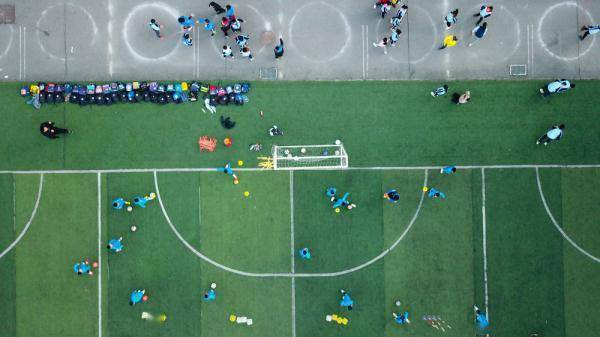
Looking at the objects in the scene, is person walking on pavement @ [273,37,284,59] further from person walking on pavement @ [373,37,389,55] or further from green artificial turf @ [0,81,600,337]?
person walking on pavement @ [373,37,389,55]

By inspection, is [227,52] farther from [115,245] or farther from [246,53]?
[115,245]

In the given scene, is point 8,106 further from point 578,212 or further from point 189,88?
point 578,212

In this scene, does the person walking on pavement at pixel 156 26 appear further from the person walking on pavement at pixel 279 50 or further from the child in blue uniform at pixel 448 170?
the child in blue uniform at pixel 448 170

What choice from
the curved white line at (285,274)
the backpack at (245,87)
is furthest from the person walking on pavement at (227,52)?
the curved white line at (285,274)

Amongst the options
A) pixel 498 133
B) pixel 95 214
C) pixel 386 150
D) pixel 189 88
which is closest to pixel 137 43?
pixel 189 88

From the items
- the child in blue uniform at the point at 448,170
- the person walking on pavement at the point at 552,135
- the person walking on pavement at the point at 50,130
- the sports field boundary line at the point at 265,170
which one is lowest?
the child in blue uniform at the point at 448,170

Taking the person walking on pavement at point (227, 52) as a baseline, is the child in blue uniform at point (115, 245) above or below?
below
